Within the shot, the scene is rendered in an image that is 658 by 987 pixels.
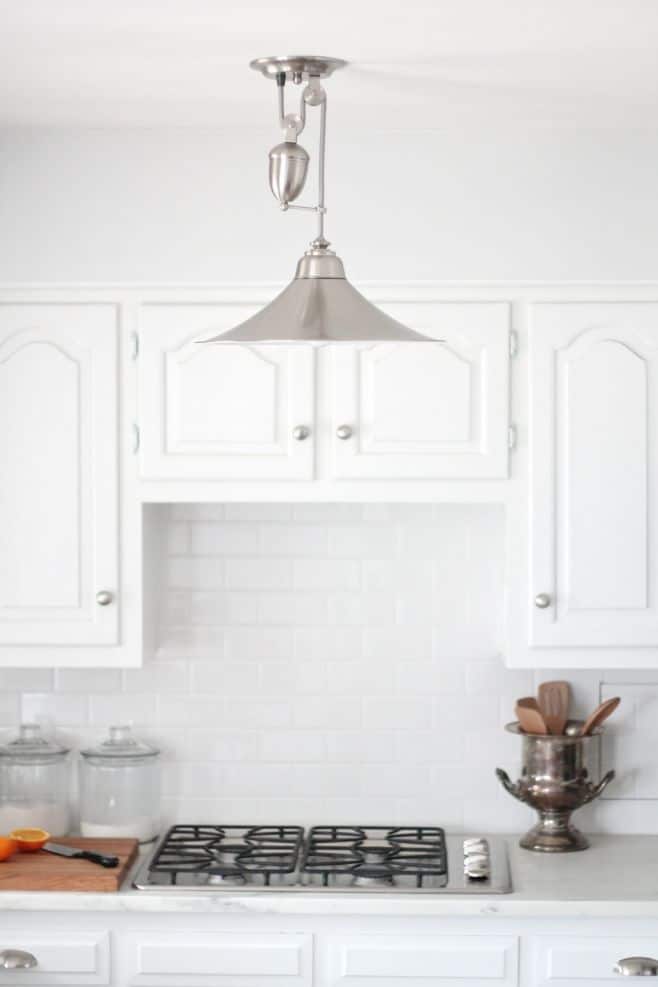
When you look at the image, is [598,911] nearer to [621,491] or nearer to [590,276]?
[621,491]

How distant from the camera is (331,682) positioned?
3.86m

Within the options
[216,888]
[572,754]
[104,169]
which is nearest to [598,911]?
[572,754]

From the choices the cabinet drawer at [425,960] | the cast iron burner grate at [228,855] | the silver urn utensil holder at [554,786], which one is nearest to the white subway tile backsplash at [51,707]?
the cast iron burner grate at [228,855]

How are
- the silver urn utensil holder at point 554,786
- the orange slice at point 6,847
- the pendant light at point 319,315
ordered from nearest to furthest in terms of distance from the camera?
the pendant light at point 319,315 → the orange slice at point 6,847 → the silver urn utensil holder at point 554,786

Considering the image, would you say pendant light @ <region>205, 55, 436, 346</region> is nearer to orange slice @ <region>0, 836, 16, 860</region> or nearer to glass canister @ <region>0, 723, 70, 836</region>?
orange slice @ <region>0, 836, 16, 860</region>

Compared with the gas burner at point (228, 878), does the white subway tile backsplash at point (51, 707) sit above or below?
above

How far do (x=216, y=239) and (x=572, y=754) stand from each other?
1576 mm

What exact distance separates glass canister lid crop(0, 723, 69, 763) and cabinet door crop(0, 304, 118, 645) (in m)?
0.38

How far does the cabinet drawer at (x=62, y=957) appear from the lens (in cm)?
333

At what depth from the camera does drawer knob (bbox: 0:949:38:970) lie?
3.31 meters

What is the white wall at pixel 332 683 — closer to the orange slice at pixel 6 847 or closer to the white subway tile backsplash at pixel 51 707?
the white subway tile backsplash at pixel 51 707

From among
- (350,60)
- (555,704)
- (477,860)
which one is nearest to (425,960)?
(477,860)

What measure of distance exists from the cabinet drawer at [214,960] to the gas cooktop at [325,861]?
117 millimetres

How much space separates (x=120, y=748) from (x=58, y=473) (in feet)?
2.57
